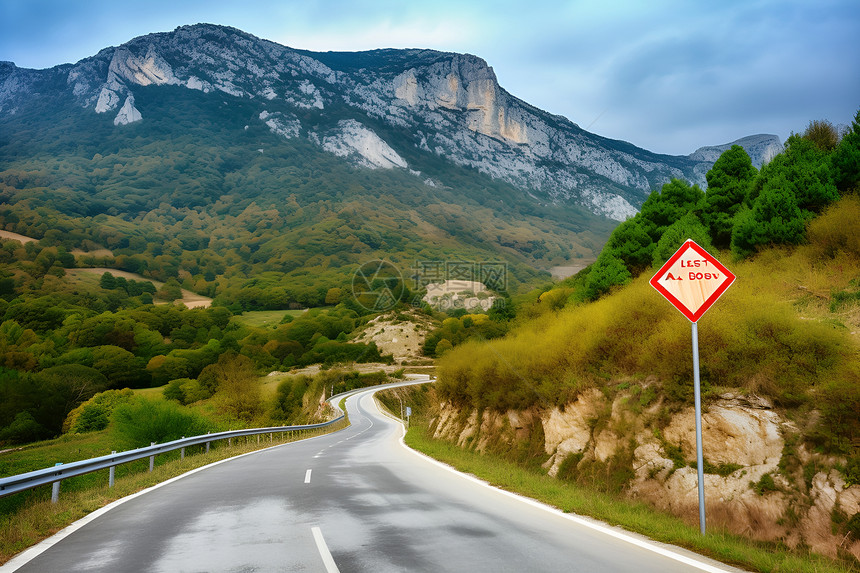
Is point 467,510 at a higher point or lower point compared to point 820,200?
lower

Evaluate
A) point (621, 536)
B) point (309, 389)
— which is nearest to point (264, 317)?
point (309, 389)

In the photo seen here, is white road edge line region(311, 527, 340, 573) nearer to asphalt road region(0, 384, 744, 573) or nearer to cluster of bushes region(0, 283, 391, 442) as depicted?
asphalt road region(0, 384, 744, 573)

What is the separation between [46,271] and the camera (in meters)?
175

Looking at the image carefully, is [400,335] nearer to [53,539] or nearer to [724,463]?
[724,463]

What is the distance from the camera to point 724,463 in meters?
8.49

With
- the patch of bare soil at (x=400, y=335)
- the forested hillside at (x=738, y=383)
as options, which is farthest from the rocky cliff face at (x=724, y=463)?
the patch of bare soil at (x=400, y=335)

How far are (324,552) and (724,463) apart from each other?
21.8 ft

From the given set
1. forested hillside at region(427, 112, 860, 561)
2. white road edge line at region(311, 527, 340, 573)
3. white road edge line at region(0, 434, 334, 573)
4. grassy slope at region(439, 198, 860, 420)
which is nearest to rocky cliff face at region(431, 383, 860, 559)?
forested hillside at region(427, 112, 860, 561)

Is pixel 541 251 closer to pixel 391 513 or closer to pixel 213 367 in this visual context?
pixel 213 367

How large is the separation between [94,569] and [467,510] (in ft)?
17.0

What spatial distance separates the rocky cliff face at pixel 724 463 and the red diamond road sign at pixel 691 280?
2.36m

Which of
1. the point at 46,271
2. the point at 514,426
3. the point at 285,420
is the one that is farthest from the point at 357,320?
the point at 514,426

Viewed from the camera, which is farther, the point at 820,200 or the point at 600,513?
the point at 820,200
